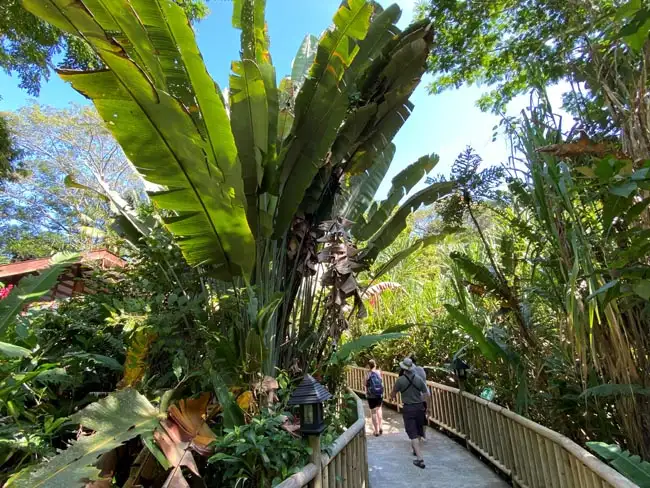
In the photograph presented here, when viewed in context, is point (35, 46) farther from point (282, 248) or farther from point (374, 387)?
point (374, 387)

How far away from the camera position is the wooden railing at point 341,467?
2517 millimetres

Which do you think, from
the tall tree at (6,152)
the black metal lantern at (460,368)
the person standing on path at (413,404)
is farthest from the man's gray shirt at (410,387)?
the tall tree at (6,152)

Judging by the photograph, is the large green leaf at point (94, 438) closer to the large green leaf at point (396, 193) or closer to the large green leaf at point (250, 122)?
the large green leaf at point (250, 122)

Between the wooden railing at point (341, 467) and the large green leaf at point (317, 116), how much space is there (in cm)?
208

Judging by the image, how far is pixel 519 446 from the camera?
389cm

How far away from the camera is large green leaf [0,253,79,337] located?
284 centimetres

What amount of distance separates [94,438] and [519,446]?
12.7 feet

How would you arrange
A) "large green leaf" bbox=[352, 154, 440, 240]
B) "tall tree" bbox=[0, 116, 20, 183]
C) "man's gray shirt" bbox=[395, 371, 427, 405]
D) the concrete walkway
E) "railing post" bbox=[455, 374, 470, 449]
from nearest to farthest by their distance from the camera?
the concrete walkway → "large green leaf" bbox=[352, 154, 440, 240] → "man's gray shirt" bbox=[395, 371, 427, 405] → "railing post" bbox=[455, 374, 470, 449] → "tall tree" bbox=[0, 116, 20, 183]

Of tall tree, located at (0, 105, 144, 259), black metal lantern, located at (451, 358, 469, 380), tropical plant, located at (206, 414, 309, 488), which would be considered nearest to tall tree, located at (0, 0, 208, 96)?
tropical plant, located at (206, 414, 309, 488)

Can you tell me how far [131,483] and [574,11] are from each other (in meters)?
6.69

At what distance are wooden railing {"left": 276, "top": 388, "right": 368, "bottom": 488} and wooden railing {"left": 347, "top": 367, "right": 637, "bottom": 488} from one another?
1.61 meters

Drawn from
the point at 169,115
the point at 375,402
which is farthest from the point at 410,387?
the point at 169,115

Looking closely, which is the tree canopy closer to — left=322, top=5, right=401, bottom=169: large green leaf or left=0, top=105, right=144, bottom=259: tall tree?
left=322, top=5, right=401, bottom=169: large green leaf

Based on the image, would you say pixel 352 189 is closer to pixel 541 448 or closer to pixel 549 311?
pixel 549 311
